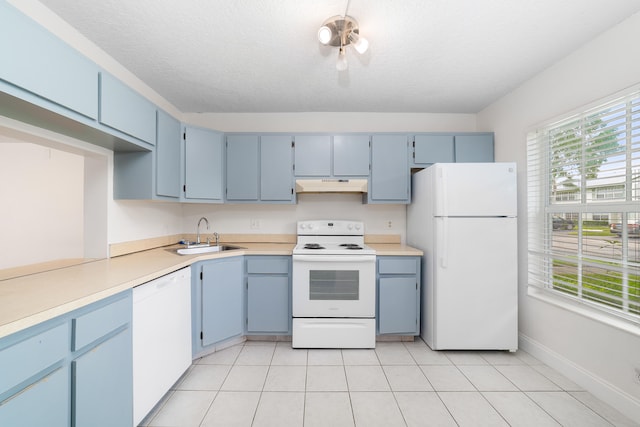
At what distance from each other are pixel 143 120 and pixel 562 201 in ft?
10.9

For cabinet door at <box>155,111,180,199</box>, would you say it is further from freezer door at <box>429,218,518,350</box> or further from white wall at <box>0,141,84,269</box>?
freezer door at <box>429,218,518,350</box>

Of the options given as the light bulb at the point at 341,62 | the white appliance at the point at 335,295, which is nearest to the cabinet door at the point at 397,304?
the white appliance at the point at 335,295

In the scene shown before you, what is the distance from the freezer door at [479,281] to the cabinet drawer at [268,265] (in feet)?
4.63

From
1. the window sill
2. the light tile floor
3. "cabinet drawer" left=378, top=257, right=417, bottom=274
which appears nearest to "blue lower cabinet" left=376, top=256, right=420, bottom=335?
"cabinet drawer" left=378, top=257, right=417, bottom=274

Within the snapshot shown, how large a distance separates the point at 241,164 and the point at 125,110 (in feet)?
4.00

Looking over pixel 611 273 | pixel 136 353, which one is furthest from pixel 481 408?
pixel 136 353

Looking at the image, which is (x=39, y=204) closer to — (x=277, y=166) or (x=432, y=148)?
(x=277, y=166)

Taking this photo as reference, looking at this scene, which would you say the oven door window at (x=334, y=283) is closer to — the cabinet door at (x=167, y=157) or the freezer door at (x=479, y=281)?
the freezer door at (x=479, y=281)

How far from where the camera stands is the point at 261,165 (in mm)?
2934

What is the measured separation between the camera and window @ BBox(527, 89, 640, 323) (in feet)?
5.57

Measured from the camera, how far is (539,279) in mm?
2361

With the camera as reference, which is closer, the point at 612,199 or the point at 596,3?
the point at 596,3

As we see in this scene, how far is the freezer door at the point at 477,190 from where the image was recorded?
2.35 metres

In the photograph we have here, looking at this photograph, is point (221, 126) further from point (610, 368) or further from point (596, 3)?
point (610, 368)
